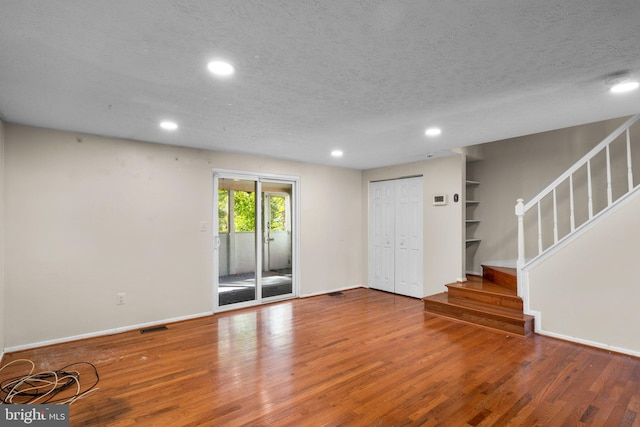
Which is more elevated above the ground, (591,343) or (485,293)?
(485,293)

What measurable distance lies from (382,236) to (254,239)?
245cm

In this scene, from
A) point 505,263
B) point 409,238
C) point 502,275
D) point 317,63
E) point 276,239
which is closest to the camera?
point 317,63

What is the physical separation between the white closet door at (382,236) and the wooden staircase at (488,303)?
4.08 ft

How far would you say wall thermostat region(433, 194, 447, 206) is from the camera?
511cm

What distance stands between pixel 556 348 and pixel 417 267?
238 centimetres

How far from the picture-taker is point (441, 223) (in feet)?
16.9

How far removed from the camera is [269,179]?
5.21 meters

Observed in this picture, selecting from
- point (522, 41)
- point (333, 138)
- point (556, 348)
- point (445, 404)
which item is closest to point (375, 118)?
point (333, 138)

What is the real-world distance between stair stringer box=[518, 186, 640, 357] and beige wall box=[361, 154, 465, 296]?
46.3 inches

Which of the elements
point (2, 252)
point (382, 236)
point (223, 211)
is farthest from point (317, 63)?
point (382, 236)

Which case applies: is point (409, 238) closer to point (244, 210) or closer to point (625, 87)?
point (244, 210)

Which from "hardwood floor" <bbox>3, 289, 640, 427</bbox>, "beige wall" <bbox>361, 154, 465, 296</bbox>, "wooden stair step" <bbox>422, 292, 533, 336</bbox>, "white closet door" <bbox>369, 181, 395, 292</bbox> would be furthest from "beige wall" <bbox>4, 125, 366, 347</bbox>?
"wooden stair step" <bbox>422, 292, 533, 336</bbox>

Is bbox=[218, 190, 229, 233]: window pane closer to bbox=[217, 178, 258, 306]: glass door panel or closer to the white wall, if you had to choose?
bbox=[217, 178, 258, 306]: glass door panel

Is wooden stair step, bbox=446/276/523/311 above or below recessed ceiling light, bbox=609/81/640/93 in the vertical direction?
below
